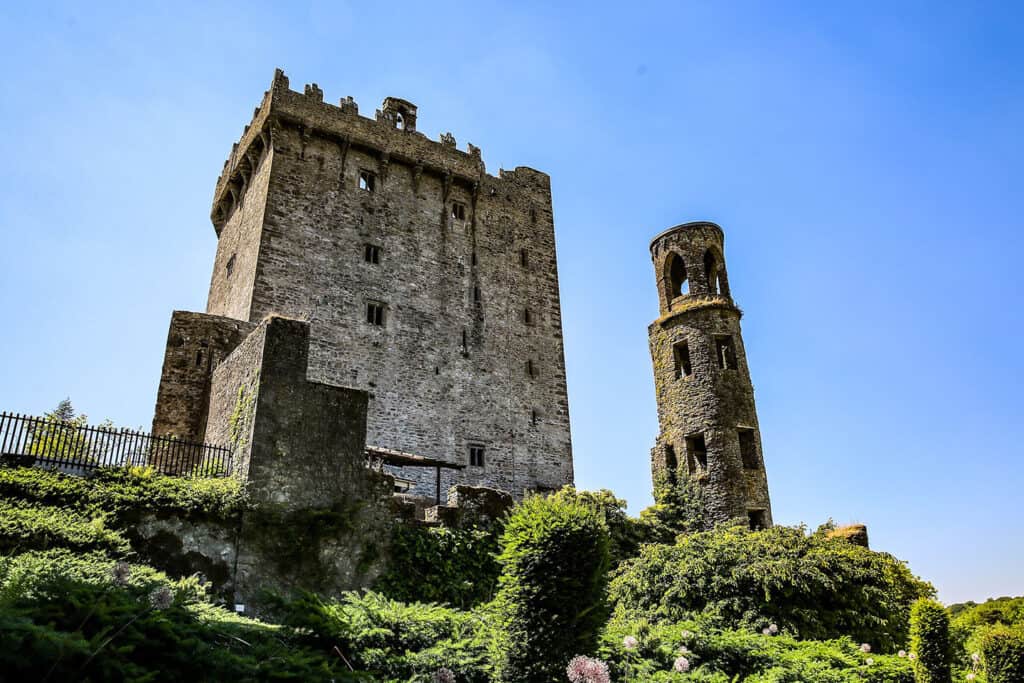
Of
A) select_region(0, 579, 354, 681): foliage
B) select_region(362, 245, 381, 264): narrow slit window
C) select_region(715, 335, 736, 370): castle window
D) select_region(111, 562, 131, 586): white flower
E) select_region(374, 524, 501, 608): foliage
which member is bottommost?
select_region(0, 579, 354, 681): foliage

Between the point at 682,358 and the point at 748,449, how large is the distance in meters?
3.95

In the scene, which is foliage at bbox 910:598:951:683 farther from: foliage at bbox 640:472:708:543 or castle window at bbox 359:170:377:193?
castle window at bbox 359:170:377:193

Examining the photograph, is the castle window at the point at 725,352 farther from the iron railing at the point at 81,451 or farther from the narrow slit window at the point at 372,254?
the iron railing at the point at 81,451

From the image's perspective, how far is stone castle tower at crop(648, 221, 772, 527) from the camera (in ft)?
75.5

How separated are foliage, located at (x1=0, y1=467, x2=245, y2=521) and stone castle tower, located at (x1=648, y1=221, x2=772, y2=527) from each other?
50.8 feet

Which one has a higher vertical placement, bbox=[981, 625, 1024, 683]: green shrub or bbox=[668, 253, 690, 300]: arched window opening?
bbox=[668, 253, 690, 300]: arched window opening

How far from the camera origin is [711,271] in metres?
27.5

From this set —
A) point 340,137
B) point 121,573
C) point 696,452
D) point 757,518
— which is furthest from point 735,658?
point 340,137

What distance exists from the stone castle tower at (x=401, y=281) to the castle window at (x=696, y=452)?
4956mm

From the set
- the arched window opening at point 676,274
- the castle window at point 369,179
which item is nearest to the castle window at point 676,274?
the arched window opening at point 676,274

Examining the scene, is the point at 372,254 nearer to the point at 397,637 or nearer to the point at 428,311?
the point at 428,311

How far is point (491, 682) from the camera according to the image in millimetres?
9359

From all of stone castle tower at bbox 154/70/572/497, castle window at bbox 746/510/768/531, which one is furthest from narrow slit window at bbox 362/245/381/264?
castle window at bbox 746/510/768/531

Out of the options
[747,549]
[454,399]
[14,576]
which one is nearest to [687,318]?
[454,399]
